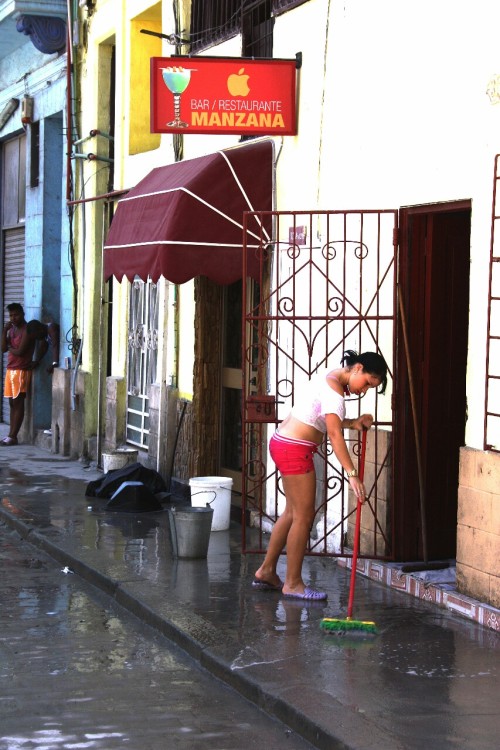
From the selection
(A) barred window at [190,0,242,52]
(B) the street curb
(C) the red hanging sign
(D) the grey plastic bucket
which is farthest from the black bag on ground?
(A) barred window at [190,0,242,52]

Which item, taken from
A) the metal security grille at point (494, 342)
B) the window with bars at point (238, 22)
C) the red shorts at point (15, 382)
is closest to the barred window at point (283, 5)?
the window with bars at point (238, 22)

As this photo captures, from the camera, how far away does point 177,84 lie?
34.7 feet

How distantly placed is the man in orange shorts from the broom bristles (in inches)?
428

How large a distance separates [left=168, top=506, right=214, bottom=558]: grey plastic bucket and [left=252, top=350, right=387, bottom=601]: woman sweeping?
3.49 feet

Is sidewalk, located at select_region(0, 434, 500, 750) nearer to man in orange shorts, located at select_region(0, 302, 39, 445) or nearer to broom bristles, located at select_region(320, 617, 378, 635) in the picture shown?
broom bristles, located at select_region(320, 617, 378, 635)

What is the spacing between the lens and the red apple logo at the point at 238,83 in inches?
415

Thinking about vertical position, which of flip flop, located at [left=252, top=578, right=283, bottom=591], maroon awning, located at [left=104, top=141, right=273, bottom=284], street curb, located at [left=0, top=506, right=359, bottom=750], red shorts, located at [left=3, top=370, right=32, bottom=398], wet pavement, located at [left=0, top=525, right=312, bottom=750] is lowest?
wet pavement, located at [left=0, top=525, right=312, bottom=750]

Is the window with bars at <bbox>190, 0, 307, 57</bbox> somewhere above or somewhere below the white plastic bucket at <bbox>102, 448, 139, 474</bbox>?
above

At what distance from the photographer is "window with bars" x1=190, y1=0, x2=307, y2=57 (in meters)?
11.5

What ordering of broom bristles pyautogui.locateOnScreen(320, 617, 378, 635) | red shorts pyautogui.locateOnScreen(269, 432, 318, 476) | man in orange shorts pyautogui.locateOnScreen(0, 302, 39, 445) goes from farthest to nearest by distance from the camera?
man in orange shorts pyautogui.locateOnScreen(0, 302, 39, 445)
red shorts pyautogui.locateOnScreen(269, 432, 318, 476)
broom bristles pyautogui.locateOnScreen(320, 617, 378, 635)

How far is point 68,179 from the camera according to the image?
55.1 feet

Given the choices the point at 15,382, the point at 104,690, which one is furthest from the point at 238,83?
the point at 15,382

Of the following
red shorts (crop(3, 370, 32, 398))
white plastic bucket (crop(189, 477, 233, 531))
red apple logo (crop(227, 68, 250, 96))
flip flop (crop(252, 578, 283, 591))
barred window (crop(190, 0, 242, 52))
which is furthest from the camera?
red shorts (crop(3, 370, 32, 398))

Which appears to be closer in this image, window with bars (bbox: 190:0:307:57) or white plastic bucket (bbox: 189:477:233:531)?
white plastic bucket (bbox: 189:477:233:531)
